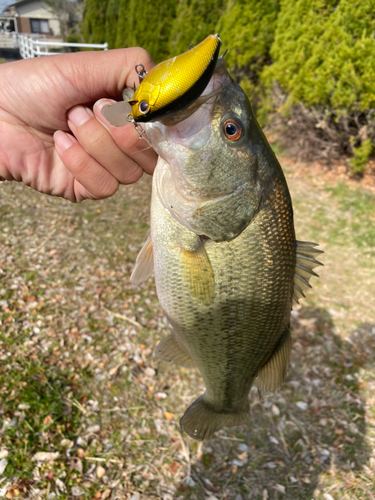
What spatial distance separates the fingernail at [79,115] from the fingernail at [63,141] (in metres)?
0.10

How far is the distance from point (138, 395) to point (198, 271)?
2.46 metres

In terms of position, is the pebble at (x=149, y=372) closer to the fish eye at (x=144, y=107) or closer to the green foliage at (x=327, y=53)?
the fish eye at (x=144, y=107)

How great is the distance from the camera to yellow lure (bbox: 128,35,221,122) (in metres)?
0.94

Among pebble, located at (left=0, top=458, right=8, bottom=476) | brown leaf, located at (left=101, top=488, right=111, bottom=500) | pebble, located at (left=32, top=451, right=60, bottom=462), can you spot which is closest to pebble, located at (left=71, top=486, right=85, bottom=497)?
brown leaf, located at (left=101, top=488, right=111, bottom=500)

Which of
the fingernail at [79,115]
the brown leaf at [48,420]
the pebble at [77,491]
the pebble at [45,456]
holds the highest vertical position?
the fingernail at [79,115]

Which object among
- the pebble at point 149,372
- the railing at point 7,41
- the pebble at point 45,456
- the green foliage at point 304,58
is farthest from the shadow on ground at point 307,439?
the railing at point 7,41

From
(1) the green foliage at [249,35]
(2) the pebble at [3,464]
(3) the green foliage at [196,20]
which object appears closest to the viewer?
(2) the pebble at [3,464]

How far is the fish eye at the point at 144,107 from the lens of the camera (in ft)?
3.25

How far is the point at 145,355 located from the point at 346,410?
2.12 meters

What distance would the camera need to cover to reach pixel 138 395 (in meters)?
3.53

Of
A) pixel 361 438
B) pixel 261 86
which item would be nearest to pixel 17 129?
pixel 361 438

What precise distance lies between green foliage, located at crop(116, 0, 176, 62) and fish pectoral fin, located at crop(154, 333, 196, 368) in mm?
10021

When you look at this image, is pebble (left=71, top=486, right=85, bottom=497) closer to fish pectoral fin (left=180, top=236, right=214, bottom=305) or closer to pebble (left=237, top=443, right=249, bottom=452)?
pebble (left=237, top=443, right=249, bottom=452)

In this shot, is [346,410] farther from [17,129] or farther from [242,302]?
[17,129]
